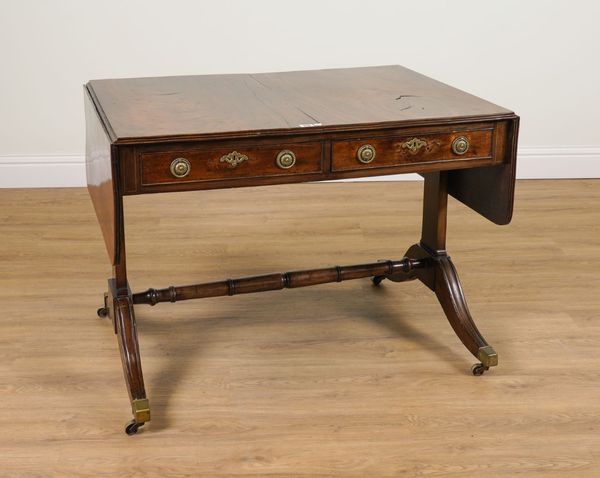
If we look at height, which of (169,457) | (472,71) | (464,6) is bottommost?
(169,457)

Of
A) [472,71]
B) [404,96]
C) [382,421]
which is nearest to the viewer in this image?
[382,421]

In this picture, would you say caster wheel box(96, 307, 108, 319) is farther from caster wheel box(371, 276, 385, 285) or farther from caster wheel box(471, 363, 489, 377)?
caster wheel box(471, 363, 489, 377)

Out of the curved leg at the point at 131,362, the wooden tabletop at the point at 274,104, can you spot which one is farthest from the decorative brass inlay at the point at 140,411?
the wooden tabletop at the point at 274,104

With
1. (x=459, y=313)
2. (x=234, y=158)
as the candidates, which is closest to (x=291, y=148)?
(x=234, y=158)

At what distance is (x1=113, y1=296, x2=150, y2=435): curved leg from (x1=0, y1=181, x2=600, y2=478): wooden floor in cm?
5

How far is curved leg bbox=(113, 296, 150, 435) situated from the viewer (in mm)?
2467

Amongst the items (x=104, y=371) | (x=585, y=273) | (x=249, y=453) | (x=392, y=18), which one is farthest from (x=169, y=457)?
(x=392, y=18)

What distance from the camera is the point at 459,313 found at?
2.86 meters

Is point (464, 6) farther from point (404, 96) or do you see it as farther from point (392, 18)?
point (404, 96)

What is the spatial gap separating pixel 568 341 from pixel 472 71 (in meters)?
1.91

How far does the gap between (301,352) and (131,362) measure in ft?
1.82

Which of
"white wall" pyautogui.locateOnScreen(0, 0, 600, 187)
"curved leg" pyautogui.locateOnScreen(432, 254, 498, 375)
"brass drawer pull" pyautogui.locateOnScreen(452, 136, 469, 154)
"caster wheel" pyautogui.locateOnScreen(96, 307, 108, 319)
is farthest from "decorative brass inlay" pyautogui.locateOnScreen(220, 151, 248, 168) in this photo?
"white wall" pyautogui.locateOnScreen(0, 0, 600, 187)

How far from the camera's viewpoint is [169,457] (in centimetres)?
236

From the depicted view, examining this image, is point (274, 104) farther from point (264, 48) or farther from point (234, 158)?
point (264, 48)
